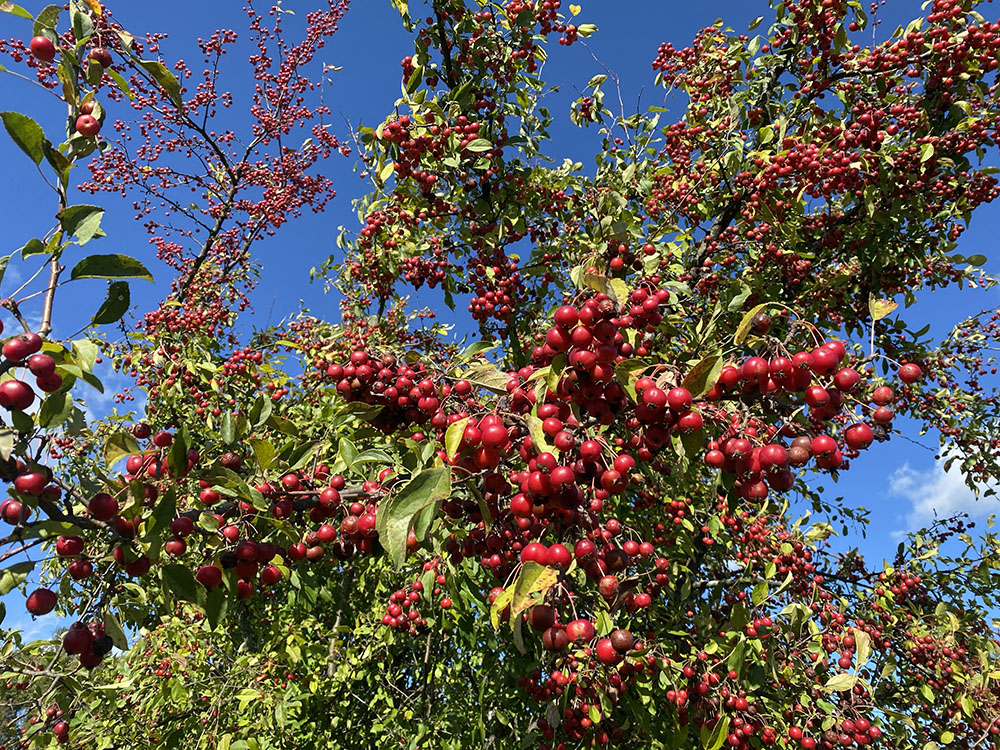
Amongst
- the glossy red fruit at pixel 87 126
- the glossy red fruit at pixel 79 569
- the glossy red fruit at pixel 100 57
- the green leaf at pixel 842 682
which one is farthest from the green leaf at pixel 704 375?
the green leaf at pixel 842 682

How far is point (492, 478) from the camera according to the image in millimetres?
1795

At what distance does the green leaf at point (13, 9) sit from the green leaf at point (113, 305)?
2.60ft

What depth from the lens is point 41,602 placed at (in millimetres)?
1652

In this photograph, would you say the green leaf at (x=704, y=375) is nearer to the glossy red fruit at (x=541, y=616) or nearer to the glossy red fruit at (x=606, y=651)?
the glossy red fruit at (x=541, y=616)

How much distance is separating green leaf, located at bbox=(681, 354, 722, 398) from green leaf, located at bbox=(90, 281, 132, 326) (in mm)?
1669

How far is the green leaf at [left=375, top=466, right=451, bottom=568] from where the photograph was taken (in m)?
1.36

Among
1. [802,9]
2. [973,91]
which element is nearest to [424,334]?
[802,9]

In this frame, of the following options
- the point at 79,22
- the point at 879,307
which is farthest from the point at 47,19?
the point at 879,307

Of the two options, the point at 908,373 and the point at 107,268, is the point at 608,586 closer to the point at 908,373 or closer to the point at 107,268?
the point at 908,373

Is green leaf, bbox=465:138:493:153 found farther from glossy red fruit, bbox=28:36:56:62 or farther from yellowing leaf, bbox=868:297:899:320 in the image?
yellowing leaf, bbox=868:297:899:320

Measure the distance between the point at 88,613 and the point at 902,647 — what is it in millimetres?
6062

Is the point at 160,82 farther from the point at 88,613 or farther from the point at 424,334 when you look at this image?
the point at 424,334

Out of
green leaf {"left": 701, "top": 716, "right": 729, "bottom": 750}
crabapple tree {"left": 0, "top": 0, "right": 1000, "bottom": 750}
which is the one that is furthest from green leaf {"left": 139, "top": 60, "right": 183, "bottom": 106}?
green leaf {"left": 701, "top": 716, "right": 729, "bottom": 750}

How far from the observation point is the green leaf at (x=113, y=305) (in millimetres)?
1550
